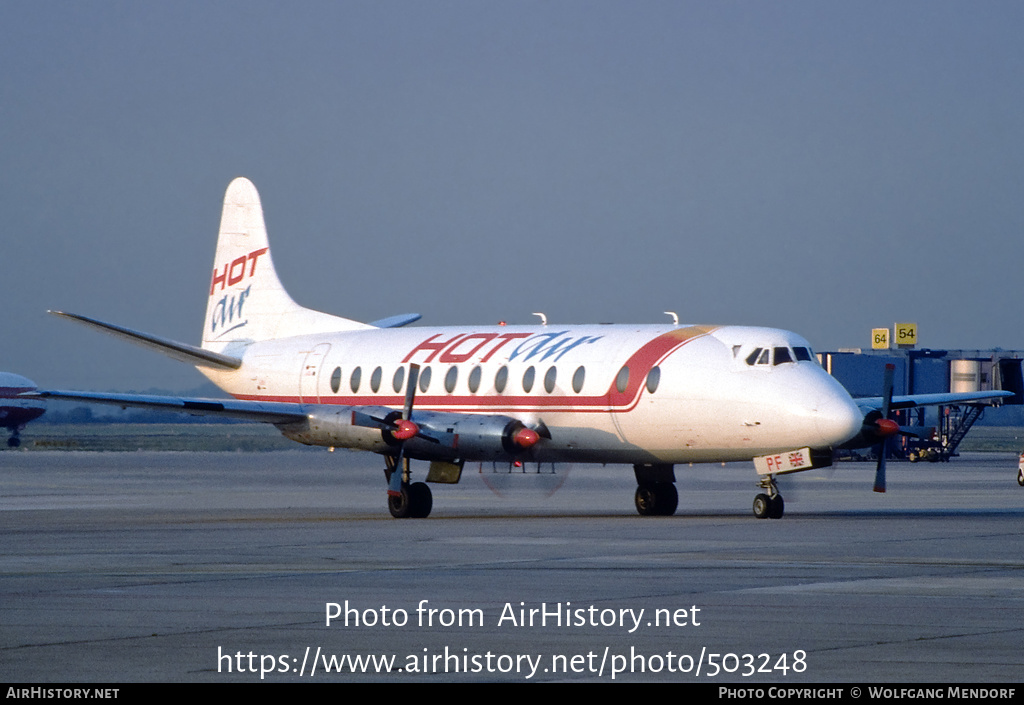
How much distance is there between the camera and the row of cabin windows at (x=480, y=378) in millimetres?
29641

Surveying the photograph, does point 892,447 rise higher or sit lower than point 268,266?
lower

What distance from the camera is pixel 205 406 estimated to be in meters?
30.1

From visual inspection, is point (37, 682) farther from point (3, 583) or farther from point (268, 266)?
point (268, 266)

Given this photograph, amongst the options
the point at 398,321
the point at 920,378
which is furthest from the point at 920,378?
the point at 398,321

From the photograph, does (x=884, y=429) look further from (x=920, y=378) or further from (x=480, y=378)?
(x=920, y=378)

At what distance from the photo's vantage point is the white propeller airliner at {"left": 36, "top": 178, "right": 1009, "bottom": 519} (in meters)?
28.3

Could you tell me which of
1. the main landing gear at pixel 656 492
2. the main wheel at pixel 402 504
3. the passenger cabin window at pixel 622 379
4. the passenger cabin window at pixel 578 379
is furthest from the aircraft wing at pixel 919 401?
the main wheel at pixel 402 504

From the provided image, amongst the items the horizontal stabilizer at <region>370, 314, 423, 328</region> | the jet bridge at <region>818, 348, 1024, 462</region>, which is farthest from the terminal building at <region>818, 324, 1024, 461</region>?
the horizontal stabilizer at <region>370, 314, 423, 328</region>

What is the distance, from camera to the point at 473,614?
14359 millimetres

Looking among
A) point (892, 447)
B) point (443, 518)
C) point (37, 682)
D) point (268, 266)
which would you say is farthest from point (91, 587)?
point (892, 447)

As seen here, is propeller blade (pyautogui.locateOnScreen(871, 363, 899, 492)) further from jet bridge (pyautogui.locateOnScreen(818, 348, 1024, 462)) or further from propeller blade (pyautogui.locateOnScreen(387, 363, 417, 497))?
jet bridge (pyautogui.locateOnScreen(818, 348, 1024, 462))

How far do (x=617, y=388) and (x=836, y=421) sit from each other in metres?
4.34

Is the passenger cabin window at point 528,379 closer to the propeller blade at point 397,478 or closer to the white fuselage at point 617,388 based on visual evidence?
the white fuselage at point 617,388

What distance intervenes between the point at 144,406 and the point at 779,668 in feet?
72.0
